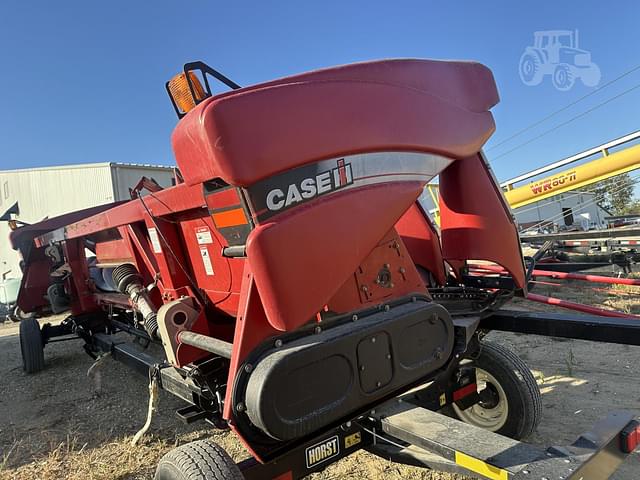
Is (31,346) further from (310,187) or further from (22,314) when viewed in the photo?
(310,187)

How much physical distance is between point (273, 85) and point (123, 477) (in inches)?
102

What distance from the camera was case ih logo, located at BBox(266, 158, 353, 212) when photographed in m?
1.52

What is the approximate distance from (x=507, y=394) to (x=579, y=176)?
22.7 ft

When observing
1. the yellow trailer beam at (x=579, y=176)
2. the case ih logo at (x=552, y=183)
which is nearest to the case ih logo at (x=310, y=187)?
the yellow trailer beam at (x=579, y=176)

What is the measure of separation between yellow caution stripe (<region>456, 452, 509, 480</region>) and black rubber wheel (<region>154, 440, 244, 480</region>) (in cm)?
78

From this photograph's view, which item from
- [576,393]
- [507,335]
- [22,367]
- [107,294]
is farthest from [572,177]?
[22,367]

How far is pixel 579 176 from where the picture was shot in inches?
322

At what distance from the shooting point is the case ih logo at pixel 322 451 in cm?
174

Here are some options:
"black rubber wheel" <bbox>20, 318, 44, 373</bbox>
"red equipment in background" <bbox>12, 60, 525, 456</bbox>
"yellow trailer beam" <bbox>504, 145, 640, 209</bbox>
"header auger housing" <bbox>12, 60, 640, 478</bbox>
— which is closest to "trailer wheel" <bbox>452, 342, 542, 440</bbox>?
"header auger housing" <bbox>12, 60, 640, 478</bbox>

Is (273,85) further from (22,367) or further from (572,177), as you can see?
(572,177)

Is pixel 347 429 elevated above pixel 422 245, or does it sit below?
below

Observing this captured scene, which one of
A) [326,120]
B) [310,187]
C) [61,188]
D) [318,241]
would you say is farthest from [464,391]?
[61,188]

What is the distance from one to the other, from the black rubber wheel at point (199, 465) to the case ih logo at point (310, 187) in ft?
3.19

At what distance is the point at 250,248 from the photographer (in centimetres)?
149
